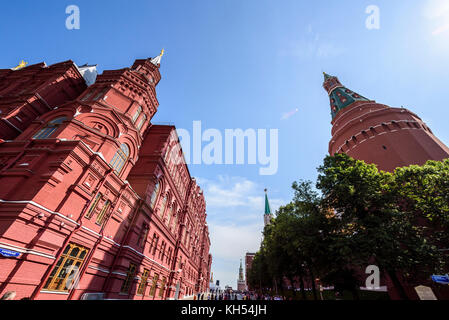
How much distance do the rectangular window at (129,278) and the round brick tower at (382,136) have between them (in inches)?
1255

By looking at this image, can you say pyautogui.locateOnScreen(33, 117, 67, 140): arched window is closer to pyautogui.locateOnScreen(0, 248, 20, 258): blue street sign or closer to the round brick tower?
pyautogui.locateOnScreen(0, 248, 20, 258): blue street sign

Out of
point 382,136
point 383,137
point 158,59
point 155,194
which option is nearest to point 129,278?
point 155,194

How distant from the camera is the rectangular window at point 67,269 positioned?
10669 millimetres

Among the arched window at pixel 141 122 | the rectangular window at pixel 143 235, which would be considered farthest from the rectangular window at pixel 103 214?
the arched window at pixel 141 122

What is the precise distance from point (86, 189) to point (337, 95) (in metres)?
50.9

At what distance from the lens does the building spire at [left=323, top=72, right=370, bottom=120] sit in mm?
41347

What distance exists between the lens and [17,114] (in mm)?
17469

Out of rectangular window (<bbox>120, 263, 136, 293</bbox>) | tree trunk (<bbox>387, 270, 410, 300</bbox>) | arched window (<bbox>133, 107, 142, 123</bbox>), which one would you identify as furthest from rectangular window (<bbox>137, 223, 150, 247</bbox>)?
tree trunk (<bbox>387, 270, 410, 300</bbox>)

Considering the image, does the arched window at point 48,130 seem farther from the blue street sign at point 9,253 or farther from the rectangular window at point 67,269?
the blue street sign at point 9,253

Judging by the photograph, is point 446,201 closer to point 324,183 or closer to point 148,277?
point 324,183

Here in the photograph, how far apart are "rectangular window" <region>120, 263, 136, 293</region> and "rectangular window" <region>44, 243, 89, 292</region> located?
171 inches

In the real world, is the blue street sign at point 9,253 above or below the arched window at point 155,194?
below

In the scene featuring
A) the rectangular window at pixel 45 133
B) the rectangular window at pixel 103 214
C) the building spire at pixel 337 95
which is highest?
the building spire at pixel 337 95
